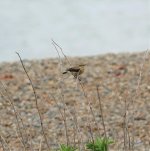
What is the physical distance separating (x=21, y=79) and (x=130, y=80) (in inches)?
53.6

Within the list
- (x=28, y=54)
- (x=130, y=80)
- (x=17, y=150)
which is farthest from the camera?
(x=28, y=54)

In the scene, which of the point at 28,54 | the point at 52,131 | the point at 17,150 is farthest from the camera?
the point at 28,54

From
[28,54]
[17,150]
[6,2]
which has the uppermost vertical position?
[6,2]

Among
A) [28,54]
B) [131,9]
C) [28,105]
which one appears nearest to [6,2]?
[131,9]

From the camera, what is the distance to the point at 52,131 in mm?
7488

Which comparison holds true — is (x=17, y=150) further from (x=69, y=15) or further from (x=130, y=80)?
(x=69, y=15)

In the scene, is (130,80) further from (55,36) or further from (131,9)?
(131,9)

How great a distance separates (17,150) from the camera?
674 centimetres

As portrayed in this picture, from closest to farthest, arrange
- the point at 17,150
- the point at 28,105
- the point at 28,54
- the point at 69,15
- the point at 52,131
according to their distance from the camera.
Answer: the point at 17,150
the point at 52,131
the point at 28,105
the point at 28,54
the point at 69,15

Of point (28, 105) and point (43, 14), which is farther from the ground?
point (43, 14)

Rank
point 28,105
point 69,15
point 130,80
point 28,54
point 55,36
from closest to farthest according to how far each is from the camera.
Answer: point 28,105 < point 130,80 < point 28,54 < point 55,36 < point 69,15

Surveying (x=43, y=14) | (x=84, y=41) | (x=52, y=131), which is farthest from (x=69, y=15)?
(x=52, y=131)

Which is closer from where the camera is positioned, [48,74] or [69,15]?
[48,74]

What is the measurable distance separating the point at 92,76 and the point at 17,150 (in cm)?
304
